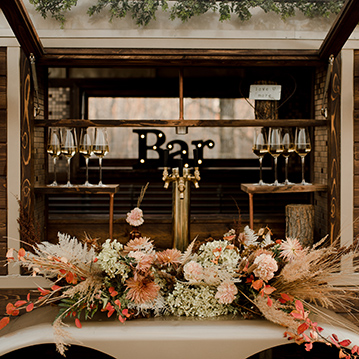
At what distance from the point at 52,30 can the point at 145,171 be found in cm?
260

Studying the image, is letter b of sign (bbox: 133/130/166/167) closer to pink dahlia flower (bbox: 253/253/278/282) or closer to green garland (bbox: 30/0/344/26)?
green garland (bbox: 30/0/344/26)

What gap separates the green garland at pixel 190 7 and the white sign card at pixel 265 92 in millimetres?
374

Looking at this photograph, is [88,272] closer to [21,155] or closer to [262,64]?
[21,155]

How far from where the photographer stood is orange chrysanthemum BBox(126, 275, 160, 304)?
5.44 ft

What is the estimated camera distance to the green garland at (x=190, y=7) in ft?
7.71

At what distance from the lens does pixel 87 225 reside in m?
2.90

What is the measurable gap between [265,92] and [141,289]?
138 cm

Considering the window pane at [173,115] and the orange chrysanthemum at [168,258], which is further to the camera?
the window pane at [173,115]

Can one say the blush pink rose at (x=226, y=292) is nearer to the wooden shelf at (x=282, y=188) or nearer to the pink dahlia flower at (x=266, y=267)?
the pink dahlia flower at (x=266, y=267)

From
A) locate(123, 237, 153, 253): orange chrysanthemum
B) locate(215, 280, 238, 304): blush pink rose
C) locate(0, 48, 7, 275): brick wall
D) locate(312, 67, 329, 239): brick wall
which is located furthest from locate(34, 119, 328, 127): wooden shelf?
locate(215, 280, 238, 304): blush pink rose

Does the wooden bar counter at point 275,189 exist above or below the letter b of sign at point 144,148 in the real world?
below

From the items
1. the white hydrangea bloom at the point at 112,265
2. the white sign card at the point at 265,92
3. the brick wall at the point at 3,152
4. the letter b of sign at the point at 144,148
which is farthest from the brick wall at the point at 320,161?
the letter b of sign at the point at 144,148

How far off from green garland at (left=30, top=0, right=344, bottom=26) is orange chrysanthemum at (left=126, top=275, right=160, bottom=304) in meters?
1.41

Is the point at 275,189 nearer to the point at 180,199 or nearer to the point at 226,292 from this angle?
the point at 180,199
